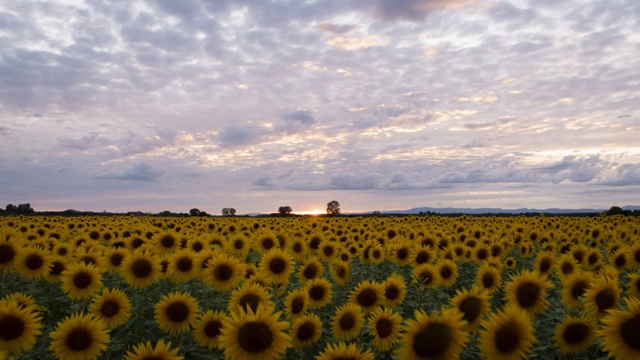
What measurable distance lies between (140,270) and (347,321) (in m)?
5.09

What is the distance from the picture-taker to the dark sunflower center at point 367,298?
29.9 ft

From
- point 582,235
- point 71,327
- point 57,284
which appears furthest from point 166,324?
point 582,235

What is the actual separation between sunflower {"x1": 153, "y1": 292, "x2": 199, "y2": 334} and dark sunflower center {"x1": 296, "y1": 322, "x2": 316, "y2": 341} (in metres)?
2.04

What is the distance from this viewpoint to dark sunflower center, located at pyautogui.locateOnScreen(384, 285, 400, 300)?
950cm

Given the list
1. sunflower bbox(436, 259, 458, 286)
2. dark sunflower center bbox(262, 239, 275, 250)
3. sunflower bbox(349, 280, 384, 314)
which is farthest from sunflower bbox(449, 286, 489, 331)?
dark sunflower center bbox(262, 239, 275, 250)

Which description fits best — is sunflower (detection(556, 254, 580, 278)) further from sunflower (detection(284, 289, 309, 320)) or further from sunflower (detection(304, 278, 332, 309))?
sunflower (detection(284, 289, 309, 320))

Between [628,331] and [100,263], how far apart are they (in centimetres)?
1105

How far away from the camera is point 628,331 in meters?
5.27

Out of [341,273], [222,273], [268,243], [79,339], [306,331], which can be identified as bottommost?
[306,331]

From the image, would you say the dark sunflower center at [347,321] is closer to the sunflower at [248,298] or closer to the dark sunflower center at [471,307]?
the sunflower at [248,298]

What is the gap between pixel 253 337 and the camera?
5.73 m

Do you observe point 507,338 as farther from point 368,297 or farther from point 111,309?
point 111,309

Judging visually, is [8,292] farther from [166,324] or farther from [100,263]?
[166,324]

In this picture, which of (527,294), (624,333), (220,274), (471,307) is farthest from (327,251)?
(624,333)
